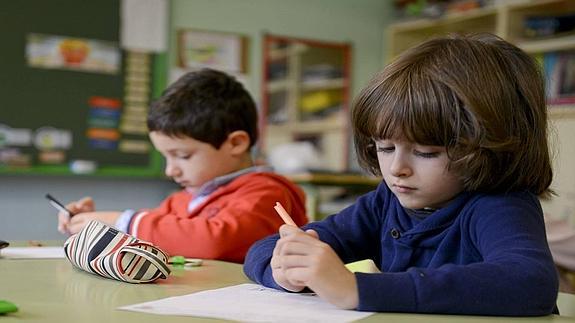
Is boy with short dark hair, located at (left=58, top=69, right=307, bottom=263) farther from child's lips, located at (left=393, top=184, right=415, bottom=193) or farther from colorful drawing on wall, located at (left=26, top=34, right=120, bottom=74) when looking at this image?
colorful drawing on wall, located at (left=26, top=34, right=120, bottom=74)

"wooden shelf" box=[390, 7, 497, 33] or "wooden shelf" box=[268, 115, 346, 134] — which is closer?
"wooden shelf" box=[390, 7, 497, 33]

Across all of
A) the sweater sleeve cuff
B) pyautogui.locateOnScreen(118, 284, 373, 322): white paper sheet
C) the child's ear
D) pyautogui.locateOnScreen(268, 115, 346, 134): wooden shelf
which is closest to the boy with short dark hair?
the child's ear

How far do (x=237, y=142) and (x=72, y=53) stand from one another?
2.15 m

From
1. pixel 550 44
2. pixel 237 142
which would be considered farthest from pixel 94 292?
pixel 550 44

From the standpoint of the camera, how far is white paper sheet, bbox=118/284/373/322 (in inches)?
30.1

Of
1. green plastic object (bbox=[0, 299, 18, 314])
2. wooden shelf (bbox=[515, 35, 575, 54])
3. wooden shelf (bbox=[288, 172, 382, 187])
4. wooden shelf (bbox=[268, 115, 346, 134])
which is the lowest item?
wooden shelf (bbox=[288, 172, 382, 187])

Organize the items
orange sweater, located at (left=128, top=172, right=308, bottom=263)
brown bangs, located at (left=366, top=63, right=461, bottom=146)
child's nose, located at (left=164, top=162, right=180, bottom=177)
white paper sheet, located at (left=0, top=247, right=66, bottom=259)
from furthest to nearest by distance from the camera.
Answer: child's nose, located at (left=164, top=162, right=180, bottom=177) → orange sweater, located at (left=128, top=172, right=308, bottom=263) → white paper sheet, located at (left=0, top=247, right=66, bottom=259) → brown bangs, located at (left=366, top=63, right=461, bottom=146)

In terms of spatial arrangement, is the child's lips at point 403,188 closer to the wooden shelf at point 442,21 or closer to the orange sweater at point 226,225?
the orange sweater at point 226,225

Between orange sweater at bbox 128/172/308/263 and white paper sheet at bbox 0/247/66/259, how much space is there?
15 cm

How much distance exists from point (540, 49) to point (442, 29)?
0.77m

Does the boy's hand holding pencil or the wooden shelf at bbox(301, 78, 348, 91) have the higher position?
the boy's hand holding pencil

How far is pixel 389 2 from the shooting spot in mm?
4613

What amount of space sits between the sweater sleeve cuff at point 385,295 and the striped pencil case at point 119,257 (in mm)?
303

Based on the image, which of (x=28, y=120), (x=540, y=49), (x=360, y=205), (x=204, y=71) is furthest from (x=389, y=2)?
(x=360, y=205)
